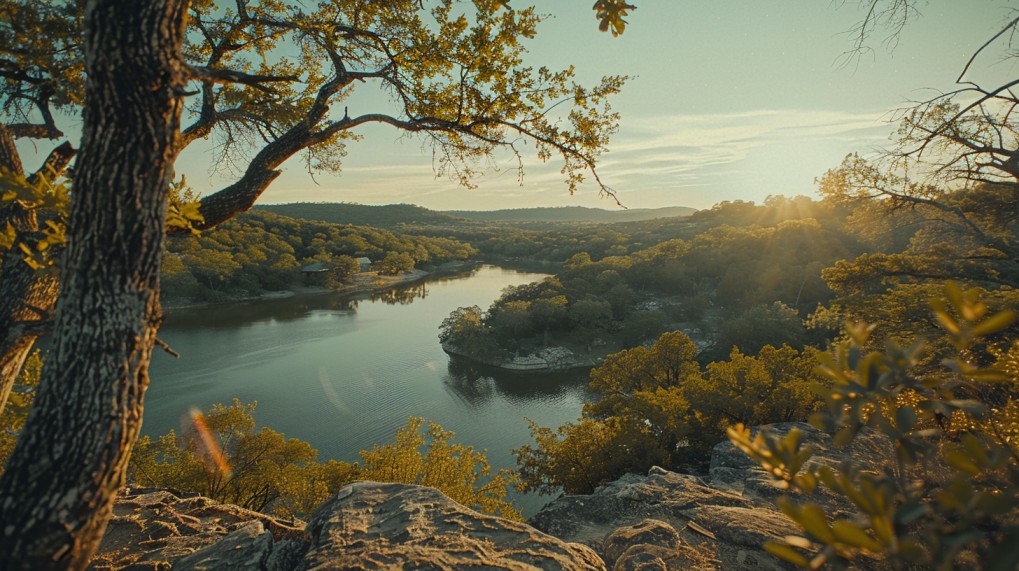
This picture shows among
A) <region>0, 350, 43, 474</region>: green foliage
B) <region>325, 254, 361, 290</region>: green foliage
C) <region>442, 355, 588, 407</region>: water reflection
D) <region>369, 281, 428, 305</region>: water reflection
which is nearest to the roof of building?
<region>325, 254, 361, 290</region>: green foliage

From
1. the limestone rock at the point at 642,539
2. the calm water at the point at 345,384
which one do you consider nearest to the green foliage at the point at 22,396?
the limestone rock at the point at 642,539

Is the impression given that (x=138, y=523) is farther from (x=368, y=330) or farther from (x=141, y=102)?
(x=368, y=330)

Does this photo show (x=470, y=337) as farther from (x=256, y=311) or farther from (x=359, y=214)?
(x=359, y=214)

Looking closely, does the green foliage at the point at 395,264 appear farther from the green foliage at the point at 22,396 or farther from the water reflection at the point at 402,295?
the green foliage at the point at 22,396

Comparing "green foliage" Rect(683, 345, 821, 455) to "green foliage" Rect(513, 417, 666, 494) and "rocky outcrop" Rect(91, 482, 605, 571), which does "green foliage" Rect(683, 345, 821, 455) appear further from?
"rocky outcrop" Rect(91, 482, 605, 571)

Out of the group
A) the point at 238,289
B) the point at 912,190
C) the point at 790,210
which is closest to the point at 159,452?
the point at 912,190
